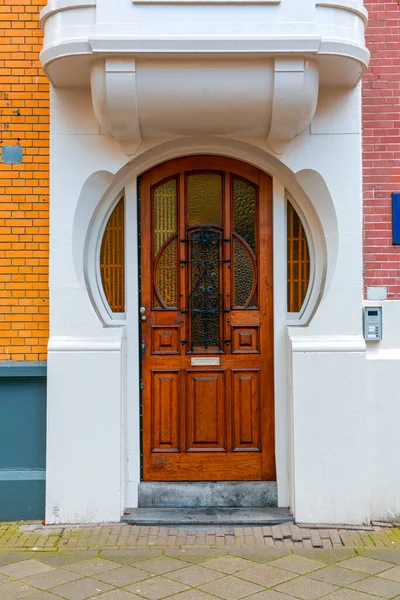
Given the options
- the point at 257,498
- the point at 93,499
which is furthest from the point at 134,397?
the point at 257,498

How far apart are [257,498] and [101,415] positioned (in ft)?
4.94

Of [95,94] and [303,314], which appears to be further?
[303,314]

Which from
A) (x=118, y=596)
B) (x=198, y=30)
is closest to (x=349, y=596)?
(x=118, y=596)

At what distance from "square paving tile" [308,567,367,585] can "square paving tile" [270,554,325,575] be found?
0.08 m

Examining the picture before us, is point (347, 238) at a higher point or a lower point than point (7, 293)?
higher

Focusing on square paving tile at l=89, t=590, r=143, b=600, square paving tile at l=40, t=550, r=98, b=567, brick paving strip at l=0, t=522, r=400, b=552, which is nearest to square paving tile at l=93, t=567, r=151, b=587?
square paving tile at l=89, t=590, r=143, b=600

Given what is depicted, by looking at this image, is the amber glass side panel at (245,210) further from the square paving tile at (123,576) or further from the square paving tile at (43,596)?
the square paving tile at (43,596)

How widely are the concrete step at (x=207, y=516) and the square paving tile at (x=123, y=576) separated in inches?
35.8

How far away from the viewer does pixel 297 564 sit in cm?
557

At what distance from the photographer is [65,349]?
6316 mm

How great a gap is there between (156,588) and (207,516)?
1364mm

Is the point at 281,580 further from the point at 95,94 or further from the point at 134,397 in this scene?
the point at 95,94

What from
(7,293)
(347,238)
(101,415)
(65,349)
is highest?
(347,238)

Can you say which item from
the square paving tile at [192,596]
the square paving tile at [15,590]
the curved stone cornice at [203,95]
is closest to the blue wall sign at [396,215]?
the curved stone cornice at [203,95]
